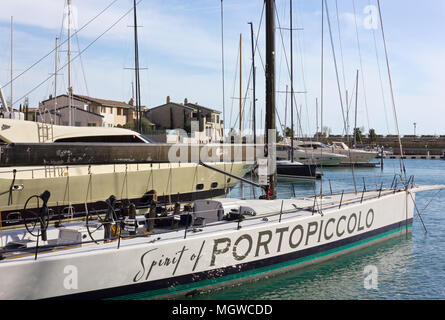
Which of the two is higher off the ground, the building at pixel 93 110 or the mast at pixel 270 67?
the building at pixel 93 110

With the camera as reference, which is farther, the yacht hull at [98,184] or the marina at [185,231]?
the yacht hull at [98,184]

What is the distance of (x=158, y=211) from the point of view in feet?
43.5

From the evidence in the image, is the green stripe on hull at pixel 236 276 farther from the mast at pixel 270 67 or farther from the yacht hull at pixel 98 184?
the yacht hull at pixel 98 184

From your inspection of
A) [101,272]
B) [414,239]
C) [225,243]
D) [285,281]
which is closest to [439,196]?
[414,239]

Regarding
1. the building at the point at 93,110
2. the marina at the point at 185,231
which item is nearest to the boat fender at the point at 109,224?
the marina at the point at 185,231

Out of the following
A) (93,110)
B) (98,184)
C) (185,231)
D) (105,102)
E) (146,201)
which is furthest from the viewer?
(105,102)

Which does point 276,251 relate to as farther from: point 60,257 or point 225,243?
point 60,257

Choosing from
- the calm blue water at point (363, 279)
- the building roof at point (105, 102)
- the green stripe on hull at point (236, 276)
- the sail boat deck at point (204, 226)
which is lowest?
the calm blue water at point (363, 279)

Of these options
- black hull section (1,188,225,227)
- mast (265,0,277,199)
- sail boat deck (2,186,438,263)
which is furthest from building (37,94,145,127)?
sail boat deck (2,186,438,263)

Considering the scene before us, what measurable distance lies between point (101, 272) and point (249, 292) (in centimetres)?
403

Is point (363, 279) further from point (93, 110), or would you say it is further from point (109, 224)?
point (93, 110)

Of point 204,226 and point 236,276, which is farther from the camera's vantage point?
point 204,226

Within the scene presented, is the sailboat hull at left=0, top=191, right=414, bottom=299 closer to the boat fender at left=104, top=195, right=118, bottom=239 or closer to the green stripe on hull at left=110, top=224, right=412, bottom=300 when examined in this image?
the green stripe on hull at left=110, top=224, right=412, bottom=300

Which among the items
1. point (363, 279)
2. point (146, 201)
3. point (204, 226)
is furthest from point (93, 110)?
point (363, 279)
